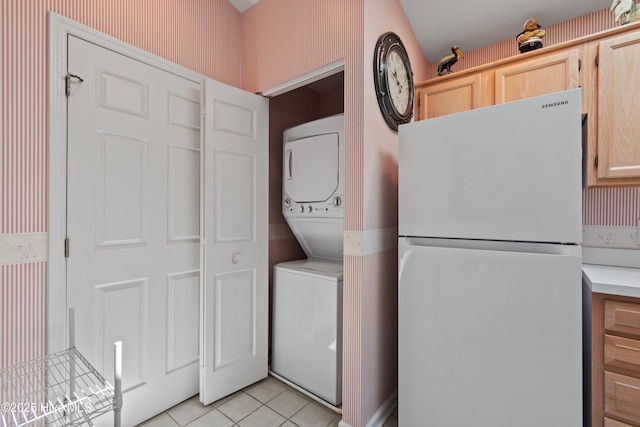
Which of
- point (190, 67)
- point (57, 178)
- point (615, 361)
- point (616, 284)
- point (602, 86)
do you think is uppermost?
point (190, 67)

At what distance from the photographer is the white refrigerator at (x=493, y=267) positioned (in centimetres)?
113

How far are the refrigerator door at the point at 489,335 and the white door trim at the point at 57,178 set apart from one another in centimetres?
170

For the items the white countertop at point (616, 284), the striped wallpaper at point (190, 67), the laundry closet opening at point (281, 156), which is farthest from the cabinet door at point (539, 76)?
the laundry closet opening at point (281, 156)

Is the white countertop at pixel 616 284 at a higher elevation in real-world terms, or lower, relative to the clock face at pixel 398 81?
lower

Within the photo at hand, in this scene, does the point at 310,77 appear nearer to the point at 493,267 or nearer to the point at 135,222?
the point at 135,222

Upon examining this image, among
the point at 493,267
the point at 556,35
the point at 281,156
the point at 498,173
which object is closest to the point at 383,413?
the point at 493,267

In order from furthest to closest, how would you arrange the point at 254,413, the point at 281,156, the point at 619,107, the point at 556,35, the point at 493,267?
the point at 281,156
the point at 556,35
the point at 254,413
the point at 619,107
the point at 493,267

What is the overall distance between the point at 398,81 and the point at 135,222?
6.20 ft

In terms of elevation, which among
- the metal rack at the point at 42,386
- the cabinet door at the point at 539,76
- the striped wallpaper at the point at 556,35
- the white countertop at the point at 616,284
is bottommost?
the metal rack at the point at 42,386

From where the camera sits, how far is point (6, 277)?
4.08 ft

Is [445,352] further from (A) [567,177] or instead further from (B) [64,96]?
(B) [64,96]

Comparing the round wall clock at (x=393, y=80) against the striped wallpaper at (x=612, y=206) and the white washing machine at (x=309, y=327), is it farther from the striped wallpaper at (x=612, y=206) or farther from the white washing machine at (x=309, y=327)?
the striped wallpaper at (x=612, y=206)

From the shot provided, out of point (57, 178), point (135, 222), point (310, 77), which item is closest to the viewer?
point (57, 178)

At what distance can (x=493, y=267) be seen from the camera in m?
1.25
